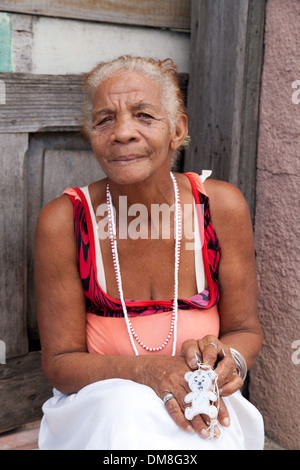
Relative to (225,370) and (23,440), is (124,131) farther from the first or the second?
(23,440)

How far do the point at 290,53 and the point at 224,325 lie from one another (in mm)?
1081

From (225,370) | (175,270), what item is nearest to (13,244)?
(175,270)

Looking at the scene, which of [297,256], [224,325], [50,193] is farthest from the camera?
[50,193]

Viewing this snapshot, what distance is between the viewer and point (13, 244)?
2.39m

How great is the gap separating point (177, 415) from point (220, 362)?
22 cm

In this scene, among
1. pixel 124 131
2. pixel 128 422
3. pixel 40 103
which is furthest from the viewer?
pixel 40 103

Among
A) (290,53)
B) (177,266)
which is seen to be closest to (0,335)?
(177,266)

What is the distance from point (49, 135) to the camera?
2453 mm

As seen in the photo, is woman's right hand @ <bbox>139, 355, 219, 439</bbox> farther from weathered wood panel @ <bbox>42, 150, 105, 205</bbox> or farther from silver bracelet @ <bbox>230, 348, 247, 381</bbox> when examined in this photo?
weathered wood panel @ <bbox>42, 150, 105, 205</bbox>

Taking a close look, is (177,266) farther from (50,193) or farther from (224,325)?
(50,193)

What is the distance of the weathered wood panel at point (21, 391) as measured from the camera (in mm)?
2518

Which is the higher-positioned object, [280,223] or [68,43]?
[68,43]

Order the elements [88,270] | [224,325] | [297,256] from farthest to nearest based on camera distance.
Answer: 1. [297,256]
2. [224,325]
3. [88,270]

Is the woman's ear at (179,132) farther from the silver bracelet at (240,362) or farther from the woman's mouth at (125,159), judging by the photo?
the silver bracelet at (240,362)
